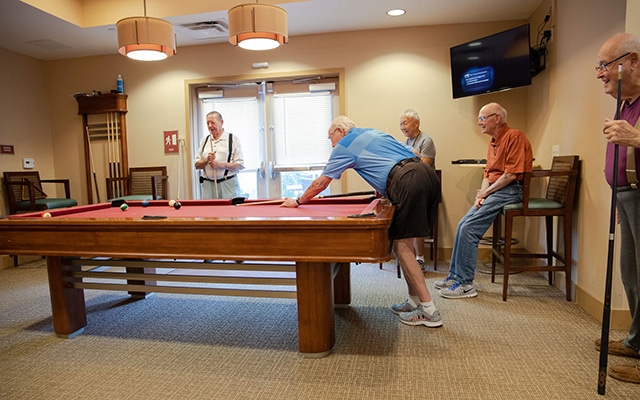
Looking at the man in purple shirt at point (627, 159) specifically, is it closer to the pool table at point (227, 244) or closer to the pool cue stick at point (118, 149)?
the pool table at point (227, 244)

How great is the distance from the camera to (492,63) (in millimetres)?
4035

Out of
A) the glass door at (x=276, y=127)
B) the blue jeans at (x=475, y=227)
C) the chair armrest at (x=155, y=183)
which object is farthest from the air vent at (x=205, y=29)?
the blue jeans at (x=475, y=227)

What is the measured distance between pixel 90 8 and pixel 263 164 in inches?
99.0

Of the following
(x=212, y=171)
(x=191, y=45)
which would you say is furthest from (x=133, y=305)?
(x=191, y=45)

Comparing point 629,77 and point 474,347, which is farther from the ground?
point 629,77

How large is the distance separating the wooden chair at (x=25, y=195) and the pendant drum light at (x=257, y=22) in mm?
3421

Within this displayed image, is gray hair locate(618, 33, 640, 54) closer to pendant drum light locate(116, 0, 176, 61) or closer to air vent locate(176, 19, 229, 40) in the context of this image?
pendant drum light locate(116, 0, 176, 61)

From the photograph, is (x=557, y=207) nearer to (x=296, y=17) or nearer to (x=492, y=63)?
(x=492, y=63)

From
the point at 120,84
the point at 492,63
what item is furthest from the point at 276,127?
the point at 492,63

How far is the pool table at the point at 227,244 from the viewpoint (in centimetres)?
201

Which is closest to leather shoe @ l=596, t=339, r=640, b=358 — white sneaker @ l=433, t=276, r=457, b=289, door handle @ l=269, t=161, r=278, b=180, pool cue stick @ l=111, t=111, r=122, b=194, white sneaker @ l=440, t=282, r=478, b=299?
white sneaker @ l=440, t=282, r=478, b=299

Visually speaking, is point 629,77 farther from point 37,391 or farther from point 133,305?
point 133,305

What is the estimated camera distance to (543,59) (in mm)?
3686

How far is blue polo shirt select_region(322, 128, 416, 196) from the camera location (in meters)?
2.54
